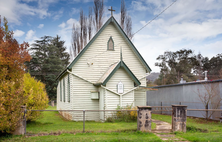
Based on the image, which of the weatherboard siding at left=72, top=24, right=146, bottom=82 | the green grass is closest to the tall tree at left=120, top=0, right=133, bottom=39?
the weatherboard siding at left=72, top=24, right=146, bottom=82

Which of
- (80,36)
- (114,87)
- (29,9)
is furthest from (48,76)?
(114,87)

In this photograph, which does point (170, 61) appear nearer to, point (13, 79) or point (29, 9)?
point (29, 9)

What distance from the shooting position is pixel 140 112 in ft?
37.8

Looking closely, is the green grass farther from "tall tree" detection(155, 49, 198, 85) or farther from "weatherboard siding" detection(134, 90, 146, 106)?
"tall tree" detection(155, 49, 198, 85)

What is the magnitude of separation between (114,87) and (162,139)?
707 centimetres

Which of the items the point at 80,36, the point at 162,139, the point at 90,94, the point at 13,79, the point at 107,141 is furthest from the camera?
the point at 80,36

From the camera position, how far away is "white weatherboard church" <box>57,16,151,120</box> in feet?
54.1

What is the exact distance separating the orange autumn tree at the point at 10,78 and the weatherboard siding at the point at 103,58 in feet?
23.4

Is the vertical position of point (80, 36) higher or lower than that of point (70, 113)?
higher

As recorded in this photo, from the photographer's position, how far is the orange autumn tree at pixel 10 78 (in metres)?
10.0

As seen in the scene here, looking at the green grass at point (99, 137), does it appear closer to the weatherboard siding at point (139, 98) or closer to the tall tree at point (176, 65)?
the weatherboard siding at point (139, 98)

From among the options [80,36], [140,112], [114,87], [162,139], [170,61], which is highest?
[80,36]

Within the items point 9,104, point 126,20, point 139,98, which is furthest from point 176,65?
point 9,104

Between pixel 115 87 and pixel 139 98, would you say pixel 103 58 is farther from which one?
pixel 139 98
